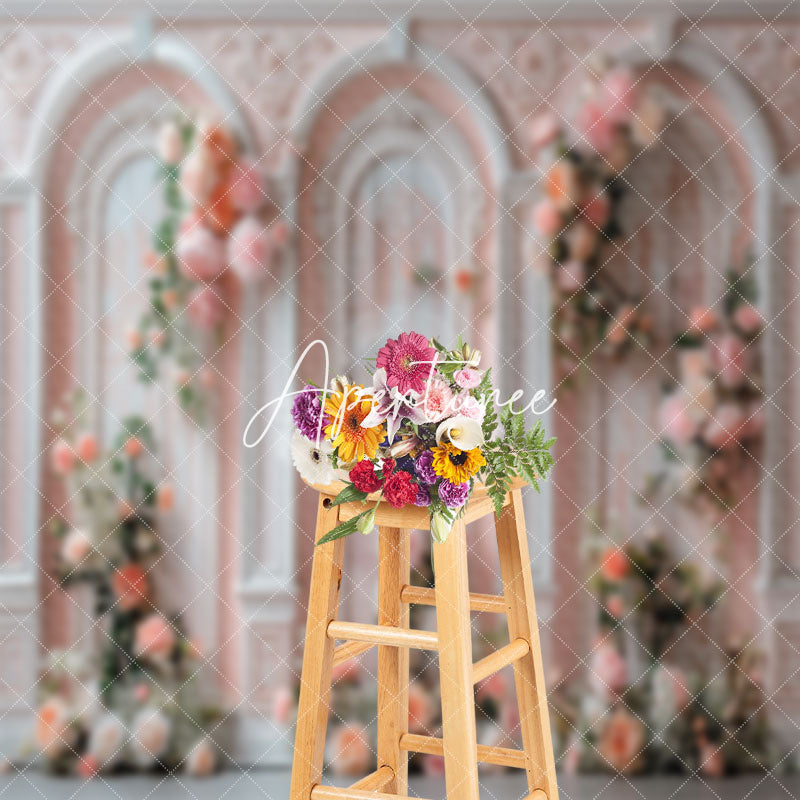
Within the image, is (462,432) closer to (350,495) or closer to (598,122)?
(350,495)

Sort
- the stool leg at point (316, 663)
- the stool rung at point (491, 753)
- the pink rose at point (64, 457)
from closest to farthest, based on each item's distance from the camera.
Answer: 1. the stool leg at point (316, 663)
2. the stool rung at point (491, 753)
3. the pink rose at point (64, 457)

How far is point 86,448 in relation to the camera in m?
2.53

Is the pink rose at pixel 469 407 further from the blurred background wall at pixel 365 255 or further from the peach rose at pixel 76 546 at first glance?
the peach rose at pixel 76 546

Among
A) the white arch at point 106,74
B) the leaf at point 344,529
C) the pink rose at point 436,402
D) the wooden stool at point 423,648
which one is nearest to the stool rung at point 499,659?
the wooden stool at point 423,648

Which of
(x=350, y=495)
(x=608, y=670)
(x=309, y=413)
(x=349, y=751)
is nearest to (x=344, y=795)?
(x=350, y=495)

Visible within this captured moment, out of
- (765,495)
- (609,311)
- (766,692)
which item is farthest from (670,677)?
(609,311)

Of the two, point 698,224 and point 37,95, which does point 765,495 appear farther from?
point 37,95

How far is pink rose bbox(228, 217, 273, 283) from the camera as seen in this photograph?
2.44 meters

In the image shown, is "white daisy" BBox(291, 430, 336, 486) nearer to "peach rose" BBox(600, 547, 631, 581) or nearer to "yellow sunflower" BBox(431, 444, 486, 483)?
"yellow sunflower" BBox(431, 444, 486, 483)

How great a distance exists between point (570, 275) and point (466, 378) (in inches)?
45.4

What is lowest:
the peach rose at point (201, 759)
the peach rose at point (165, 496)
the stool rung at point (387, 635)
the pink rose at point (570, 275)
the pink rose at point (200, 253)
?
the peach rose at point (201, 759)

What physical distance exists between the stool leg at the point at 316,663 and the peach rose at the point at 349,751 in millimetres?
1037

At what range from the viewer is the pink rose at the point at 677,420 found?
8.09 feet

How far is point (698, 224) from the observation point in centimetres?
250
